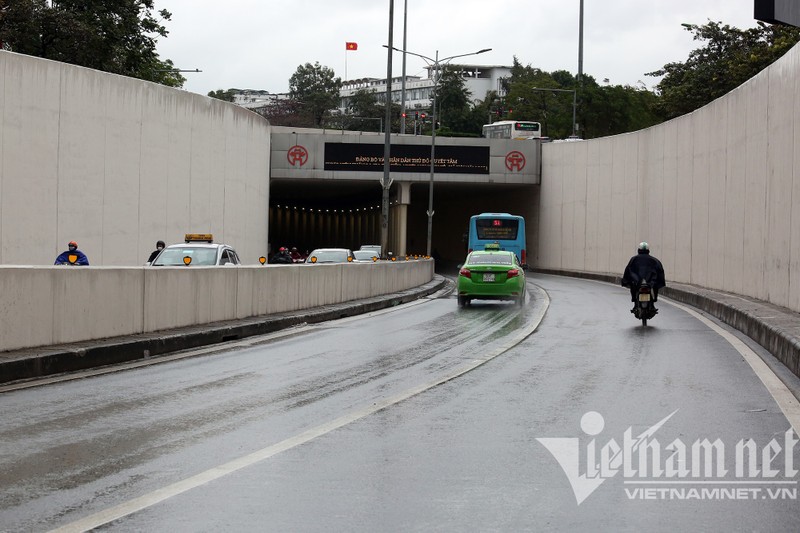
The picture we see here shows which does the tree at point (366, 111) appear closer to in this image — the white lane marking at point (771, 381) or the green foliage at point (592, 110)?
the green foliage at point (592, 110)

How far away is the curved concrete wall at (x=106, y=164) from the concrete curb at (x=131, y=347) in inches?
426

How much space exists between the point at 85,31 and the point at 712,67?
4095 cm

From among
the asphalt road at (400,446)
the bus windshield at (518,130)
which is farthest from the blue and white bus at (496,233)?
the asphalt road at (400,446)

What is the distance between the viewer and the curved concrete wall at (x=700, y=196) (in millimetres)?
24016

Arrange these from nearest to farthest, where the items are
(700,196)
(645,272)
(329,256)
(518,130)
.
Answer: (645,272), (329,256), (700,196), (518,130)

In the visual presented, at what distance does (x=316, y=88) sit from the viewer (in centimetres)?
17788

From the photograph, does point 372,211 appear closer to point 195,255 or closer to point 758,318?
point 195,255

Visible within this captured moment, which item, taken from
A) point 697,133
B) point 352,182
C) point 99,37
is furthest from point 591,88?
point 697,133

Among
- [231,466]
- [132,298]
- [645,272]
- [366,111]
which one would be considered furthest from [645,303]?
[366,111]

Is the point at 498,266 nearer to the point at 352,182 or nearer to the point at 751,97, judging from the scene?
the point at 751,97

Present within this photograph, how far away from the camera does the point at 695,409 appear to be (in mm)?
10734

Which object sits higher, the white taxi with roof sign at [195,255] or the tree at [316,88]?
the tree at [316,88]

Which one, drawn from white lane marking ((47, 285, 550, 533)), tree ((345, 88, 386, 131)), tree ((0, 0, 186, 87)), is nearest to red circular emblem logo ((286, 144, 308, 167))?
tree ((0, 0, 186, 87))

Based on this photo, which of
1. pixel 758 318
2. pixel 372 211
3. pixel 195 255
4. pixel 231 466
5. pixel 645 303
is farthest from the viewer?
pixel 372 211
